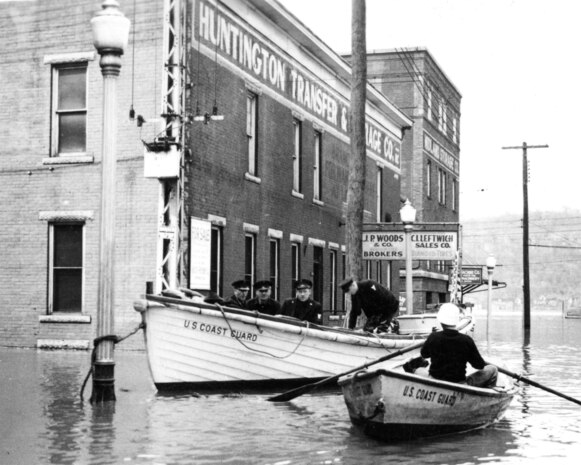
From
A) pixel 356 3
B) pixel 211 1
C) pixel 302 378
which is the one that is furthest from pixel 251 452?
pixel 211 1

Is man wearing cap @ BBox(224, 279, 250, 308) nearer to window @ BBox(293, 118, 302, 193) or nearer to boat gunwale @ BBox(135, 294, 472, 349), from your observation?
boat gunwale @ BBox(135, 294, 472, 349)

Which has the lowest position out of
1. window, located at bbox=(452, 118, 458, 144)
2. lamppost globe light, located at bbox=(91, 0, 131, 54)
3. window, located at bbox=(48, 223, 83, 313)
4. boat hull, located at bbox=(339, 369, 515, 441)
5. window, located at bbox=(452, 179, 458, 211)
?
boat hull, located at bbox=(339, 369, 515, 441)

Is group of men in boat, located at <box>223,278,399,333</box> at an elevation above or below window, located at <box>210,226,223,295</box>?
below

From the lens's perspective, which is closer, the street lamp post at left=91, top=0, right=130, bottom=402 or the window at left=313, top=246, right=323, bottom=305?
the street lamp post at left=91, top=0, right=130, bottom=402

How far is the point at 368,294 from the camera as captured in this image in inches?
709

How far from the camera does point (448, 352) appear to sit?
11.8 meters

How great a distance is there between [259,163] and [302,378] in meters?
→ 12.9

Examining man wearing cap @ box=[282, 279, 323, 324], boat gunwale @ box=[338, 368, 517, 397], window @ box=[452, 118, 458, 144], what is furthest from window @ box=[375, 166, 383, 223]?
boat gunwale @ box=[338, 368, 517, 397]

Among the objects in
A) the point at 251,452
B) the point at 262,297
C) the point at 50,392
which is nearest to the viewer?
the point at 251,452

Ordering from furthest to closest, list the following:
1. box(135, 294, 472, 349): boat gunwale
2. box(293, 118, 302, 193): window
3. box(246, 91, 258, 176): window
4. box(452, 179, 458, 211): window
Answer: box(452, 179, 458, 211): window → box(293, 118, 302, 193): window → box(246, 91, 258, 176): window → box(135, 294, 472, 349): boat gunwale

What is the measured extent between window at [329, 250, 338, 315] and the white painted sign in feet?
36.0

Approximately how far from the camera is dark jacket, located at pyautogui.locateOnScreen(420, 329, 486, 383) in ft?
38.6

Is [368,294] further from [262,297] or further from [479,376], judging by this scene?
[479,376]

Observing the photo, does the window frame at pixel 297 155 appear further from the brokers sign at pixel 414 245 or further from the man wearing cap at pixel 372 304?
the man wearing cap at pixel 372 304
